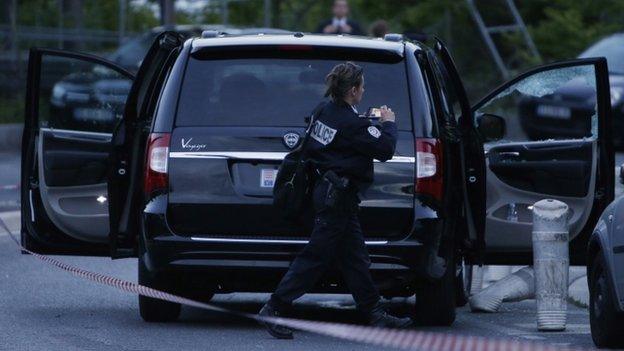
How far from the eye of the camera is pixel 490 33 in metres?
32.8

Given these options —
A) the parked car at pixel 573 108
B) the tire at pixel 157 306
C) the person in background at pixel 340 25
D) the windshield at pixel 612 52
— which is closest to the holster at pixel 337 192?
the tire at pixel 157 306

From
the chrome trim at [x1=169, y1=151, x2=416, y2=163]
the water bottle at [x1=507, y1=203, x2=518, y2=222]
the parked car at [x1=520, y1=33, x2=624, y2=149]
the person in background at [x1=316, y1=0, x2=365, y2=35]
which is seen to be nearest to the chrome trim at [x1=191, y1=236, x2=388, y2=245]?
the chrome trim at [x1=169, y1=151, x2=416, y2=163]

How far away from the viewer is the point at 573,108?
2366 centimetres

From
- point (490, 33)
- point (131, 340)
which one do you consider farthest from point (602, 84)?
point (490, 33)

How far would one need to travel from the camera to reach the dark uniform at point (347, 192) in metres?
9.34

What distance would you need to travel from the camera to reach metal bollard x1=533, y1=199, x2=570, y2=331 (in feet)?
33.8

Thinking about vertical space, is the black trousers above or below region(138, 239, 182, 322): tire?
above

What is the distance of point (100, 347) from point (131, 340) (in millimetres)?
308

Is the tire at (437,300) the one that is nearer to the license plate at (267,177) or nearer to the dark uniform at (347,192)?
the dark uniform at (347,192)

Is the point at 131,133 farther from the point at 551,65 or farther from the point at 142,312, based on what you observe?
the point at 551,65

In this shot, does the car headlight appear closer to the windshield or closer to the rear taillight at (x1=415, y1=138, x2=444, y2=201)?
the windshield

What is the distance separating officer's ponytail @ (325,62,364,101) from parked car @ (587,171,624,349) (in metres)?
1.39

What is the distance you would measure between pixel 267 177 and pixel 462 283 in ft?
6.65

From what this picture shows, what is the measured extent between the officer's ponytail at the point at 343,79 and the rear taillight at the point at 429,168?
532 mm
